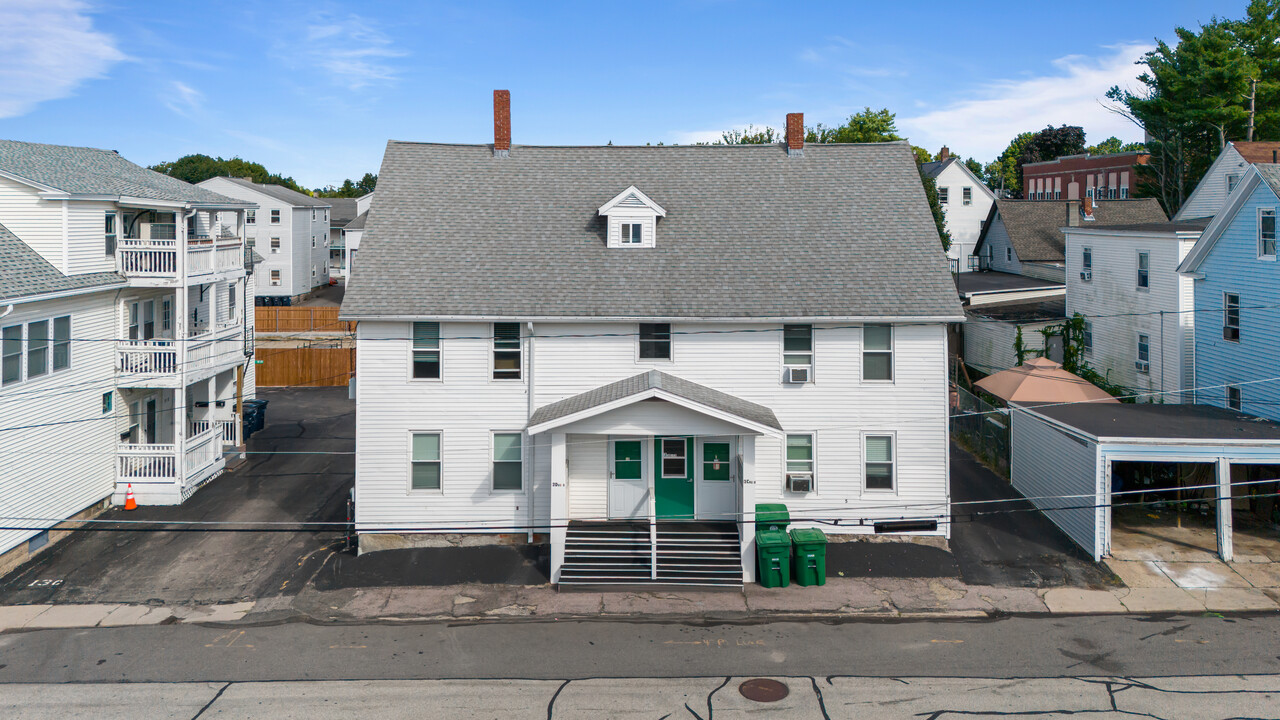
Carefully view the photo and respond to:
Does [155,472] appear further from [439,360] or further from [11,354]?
[439,360]

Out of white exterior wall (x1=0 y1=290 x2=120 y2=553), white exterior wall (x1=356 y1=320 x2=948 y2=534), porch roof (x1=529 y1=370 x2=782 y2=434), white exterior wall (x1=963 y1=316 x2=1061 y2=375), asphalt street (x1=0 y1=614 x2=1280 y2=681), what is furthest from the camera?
white exterior wall (x1=963 y1=316 x2=1061 y2=375)

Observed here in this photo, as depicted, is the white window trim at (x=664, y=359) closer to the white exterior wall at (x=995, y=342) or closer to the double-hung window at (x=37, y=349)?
the double-hung window at (x=37, y=349)

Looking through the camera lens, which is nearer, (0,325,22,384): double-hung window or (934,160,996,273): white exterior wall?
(0,325,22,384): double-hung window

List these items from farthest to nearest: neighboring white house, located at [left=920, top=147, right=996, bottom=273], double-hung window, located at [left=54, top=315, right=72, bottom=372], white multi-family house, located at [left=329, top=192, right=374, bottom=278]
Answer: white multi-family house, located at [left=329, top=192, right=374, bottom=278], neighboring white house, located at [left=920, top=147, right=996, bottom=273], double-hung window, located at [left=54, top=315, right=72, bottom=372]

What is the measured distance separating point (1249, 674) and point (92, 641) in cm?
2077

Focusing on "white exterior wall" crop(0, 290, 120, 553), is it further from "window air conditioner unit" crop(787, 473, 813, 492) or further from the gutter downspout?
"window air conditioner unit" crop(787, 473, 813, 492)

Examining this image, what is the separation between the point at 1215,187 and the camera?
42.5 metres

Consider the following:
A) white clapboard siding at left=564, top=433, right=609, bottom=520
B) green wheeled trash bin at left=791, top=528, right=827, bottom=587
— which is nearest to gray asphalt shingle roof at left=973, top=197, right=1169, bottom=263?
green wheeled trash bin at left=791, top=528, right=827, bottom=587

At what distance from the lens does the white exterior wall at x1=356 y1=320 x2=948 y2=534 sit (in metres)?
21.3

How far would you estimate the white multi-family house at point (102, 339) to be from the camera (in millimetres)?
21078

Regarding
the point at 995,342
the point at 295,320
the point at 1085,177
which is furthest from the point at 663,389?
the point at 1085,177

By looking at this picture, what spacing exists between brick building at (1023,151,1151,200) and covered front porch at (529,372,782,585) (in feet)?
182

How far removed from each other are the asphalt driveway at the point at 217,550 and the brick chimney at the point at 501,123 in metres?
10.8

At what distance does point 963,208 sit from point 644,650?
5821 centimetres
